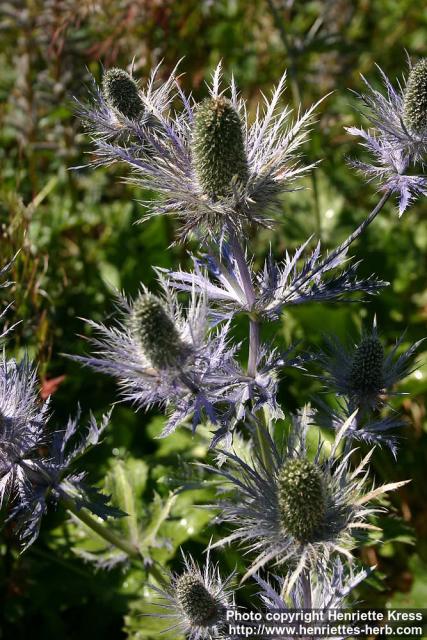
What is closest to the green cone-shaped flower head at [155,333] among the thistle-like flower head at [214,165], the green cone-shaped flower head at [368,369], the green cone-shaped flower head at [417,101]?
the thistle-like flower head at [214,165]

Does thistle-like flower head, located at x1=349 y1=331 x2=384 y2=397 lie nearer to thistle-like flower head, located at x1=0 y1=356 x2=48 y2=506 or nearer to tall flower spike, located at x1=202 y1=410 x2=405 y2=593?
tall flower spike, located at x1=202 y1=410 x2=405 y2=593

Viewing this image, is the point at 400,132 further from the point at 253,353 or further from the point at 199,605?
the point at 199,605

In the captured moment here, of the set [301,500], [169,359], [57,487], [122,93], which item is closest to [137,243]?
[122,93]

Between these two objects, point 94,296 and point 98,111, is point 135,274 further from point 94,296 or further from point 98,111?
point 98,111

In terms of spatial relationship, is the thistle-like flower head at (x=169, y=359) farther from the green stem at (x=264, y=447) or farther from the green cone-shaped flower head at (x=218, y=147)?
the green cone-shaped flower head at (x=218, y=147)

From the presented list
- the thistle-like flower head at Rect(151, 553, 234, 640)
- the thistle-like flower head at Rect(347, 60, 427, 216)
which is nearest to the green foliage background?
the thistle-like flower head at Rect(151, 553, 234, 640)

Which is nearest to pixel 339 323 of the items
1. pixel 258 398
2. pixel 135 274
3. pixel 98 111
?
pixel 135 274

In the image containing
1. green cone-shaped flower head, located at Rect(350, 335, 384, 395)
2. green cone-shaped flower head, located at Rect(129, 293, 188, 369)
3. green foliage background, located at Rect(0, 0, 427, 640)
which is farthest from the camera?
green foliage background, located at Rect(0, 0, 427, 640)
